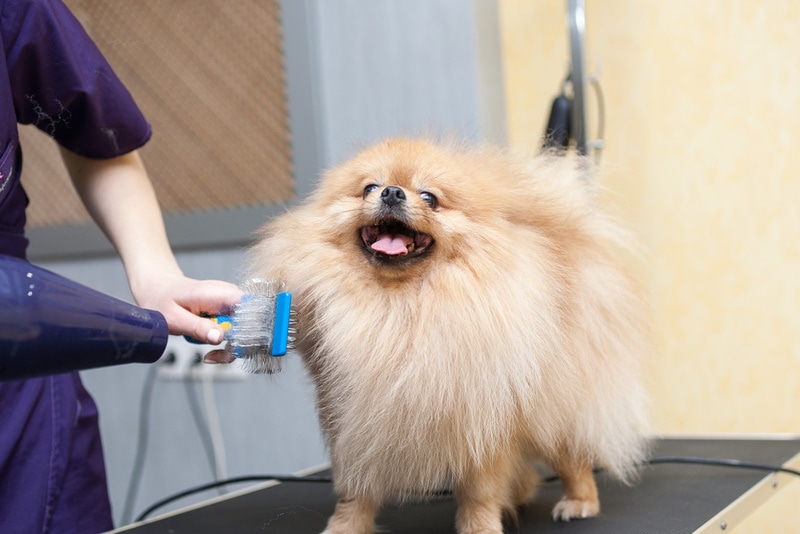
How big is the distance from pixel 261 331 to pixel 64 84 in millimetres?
393

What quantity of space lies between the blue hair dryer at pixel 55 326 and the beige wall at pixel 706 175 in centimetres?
125

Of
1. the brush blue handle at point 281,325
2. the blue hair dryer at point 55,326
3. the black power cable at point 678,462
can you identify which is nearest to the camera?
the blue hair dryer at point 55,326

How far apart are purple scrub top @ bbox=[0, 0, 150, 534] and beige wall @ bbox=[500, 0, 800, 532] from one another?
0.97 meters

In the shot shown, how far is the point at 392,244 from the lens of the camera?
2.61 feet

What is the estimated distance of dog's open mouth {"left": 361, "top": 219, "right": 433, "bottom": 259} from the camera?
0.79 meters

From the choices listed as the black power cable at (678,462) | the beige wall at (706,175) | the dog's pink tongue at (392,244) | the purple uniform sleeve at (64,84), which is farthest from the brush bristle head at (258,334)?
the beige wall at (706,175)

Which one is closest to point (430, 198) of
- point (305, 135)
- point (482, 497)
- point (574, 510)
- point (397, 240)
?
point (397, 240)

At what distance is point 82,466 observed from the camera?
101 cm

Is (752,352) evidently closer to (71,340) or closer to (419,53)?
(419,53)

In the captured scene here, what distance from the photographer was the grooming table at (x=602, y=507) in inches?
35.7

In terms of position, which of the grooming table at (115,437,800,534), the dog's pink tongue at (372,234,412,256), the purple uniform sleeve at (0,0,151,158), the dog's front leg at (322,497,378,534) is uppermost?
the purple uniform sleeve at (0,0,151,158)

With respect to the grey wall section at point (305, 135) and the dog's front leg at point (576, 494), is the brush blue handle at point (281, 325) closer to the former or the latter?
the dog's front leg at point (576, 494)

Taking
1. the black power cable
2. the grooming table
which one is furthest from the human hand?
the black power cable

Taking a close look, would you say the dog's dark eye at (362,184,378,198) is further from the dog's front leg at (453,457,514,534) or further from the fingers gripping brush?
the dog's front leg at (453,457,514,534)
